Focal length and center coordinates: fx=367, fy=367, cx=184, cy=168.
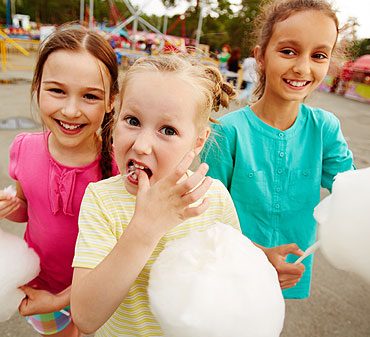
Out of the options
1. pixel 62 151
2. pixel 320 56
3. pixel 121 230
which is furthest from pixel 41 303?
pixel 320 56

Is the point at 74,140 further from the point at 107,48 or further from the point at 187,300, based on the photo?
the point at 187,300

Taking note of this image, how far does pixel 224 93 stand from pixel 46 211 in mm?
804

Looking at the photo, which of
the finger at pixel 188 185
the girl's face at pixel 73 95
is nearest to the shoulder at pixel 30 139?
the girl's face at pixel 73 95

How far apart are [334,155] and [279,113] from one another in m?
0.28

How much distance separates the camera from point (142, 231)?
789 millimetres

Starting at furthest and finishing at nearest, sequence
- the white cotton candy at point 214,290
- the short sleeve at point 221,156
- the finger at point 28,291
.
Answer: the short sleeve at point 221,156 → the finger at point 28,291 → the white cotton candy at point 214,290

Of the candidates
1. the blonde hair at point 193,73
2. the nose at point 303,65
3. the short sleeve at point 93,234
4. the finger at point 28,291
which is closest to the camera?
→ the short sleeve at point 93,234

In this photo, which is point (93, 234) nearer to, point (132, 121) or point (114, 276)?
point (114, 276)

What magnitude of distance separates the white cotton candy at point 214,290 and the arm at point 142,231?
0.26 feet

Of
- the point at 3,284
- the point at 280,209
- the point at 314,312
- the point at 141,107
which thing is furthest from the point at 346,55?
the point at 3,284

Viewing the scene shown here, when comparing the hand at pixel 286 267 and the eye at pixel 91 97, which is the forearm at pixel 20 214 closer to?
the eye at pixel 91 97

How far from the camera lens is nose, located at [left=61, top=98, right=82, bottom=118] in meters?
1.29

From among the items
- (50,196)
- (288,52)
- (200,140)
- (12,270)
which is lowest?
(12,270)

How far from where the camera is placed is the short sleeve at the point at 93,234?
91cm
